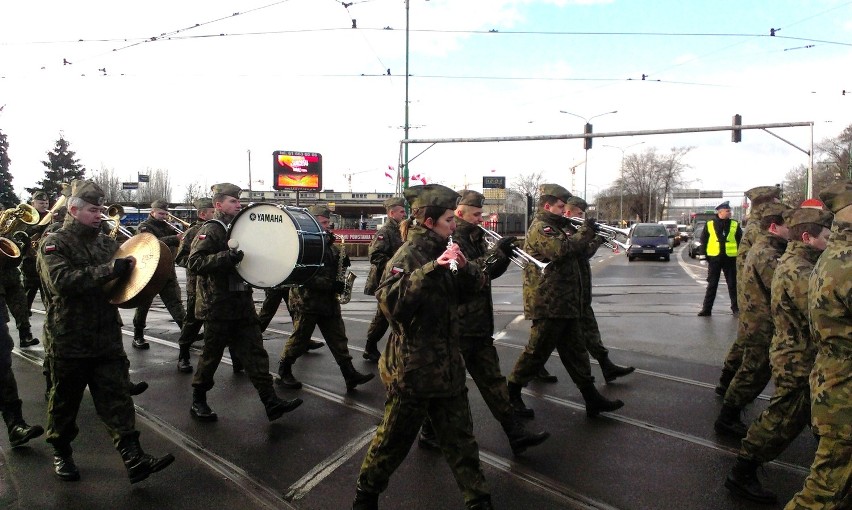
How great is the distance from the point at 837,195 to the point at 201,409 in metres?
5.02

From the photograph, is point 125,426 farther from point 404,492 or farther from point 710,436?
point 710,436

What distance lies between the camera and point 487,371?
468cm

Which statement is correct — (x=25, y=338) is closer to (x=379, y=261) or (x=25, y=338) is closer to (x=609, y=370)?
(x=379, y=261)

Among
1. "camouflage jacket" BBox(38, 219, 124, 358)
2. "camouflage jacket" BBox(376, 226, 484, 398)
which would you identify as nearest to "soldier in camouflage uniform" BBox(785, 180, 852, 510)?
"camouflage jacket" BBox(376, 226, 484, 398)

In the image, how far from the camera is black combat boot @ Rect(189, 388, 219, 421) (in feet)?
18.0

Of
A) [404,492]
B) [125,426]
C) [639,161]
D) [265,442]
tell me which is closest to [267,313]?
[265,442]

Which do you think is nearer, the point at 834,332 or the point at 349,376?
the point at 834,332

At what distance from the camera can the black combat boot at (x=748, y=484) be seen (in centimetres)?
380

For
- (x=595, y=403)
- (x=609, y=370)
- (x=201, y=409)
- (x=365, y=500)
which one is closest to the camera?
(x=365, y=500)

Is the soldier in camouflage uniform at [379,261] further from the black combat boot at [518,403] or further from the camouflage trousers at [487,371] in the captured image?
the camouflage trousers at [487,371]

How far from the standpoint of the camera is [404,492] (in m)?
4.04

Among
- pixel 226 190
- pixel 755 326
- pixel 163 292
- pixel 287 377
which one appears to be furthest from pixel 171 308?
pixel 755 326

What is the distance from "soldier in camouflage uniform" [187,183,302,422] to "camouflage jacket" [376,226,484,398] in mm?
2163

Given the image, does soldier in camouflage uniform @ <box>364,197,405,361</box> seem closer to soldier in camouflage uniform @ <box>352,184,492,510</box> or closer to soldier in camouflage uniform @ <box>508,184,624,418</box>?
soldier in camouflage uniform @ <box>508,184,624,418</box>
